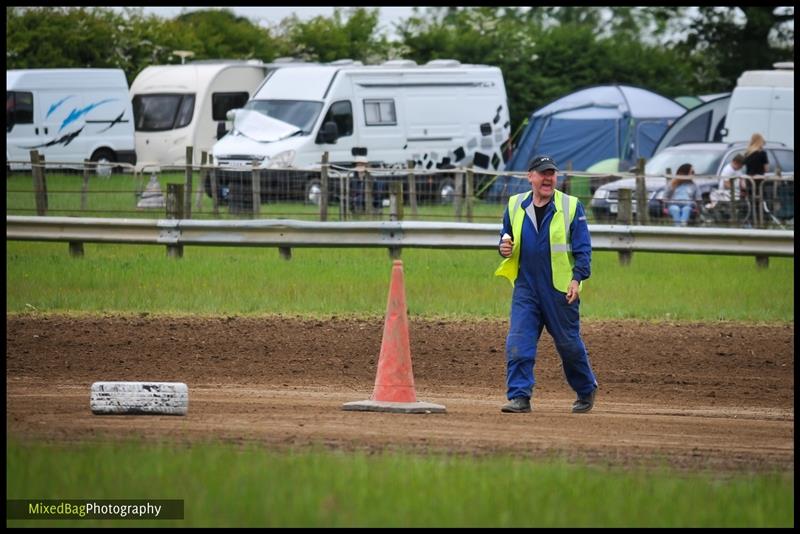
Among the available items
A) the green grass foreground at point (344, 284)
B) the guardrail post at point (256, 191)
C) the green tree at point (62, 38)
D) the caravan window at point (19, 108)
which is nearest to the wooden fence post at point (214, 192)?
the guardrail post at point (256, 191)

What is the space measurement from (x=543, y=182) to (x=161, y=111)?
92.7 ft

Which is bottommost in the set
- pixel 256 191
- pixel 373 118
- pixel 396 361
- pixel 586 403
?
pixel 256 191

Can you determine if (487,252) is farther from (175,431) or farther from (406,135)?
(175,431)

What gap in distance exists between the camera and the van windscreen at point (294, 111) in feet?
97.2

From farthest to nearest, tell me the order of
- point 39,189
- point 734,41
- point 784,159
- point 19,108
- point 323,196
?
point 734,41 < point 19,108 < point 784,159 < point 39,189 < point 323,196

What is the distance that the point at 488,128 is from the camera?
3256cm

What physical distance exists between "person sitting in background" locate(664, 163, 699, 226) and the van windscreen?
837cm

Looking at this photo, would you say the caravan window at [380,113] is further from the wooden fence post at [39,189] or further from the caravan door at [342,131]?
the wooden fence post at [39,189]

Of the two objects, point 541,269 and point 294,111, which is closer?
point 541,269

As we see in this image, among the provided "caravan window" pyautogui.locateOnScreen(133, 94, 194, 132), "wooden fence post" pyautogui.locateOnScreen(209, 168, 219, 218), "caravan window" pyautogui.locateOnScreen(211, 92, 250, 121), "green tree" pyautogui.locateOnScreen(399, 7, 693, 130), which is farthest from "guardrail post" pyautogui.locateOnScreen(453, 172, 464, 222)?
"green tree" pyautogui.locateOnScreen(399, 7, 693, 130)

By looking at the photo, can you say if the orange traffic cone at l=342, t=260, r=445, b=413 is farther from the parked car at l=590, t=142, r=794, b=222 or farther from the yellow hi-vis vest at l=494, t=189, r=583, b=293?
the parked car at l=590, t=142, r=794, b=222

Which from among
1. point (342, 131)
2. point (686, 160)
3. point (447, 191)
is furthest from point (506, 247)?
point (342, 131)

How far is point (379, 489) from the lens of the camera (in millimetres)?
6508

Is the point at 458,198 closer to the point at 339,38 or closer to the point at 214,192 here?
the point at 214,192
